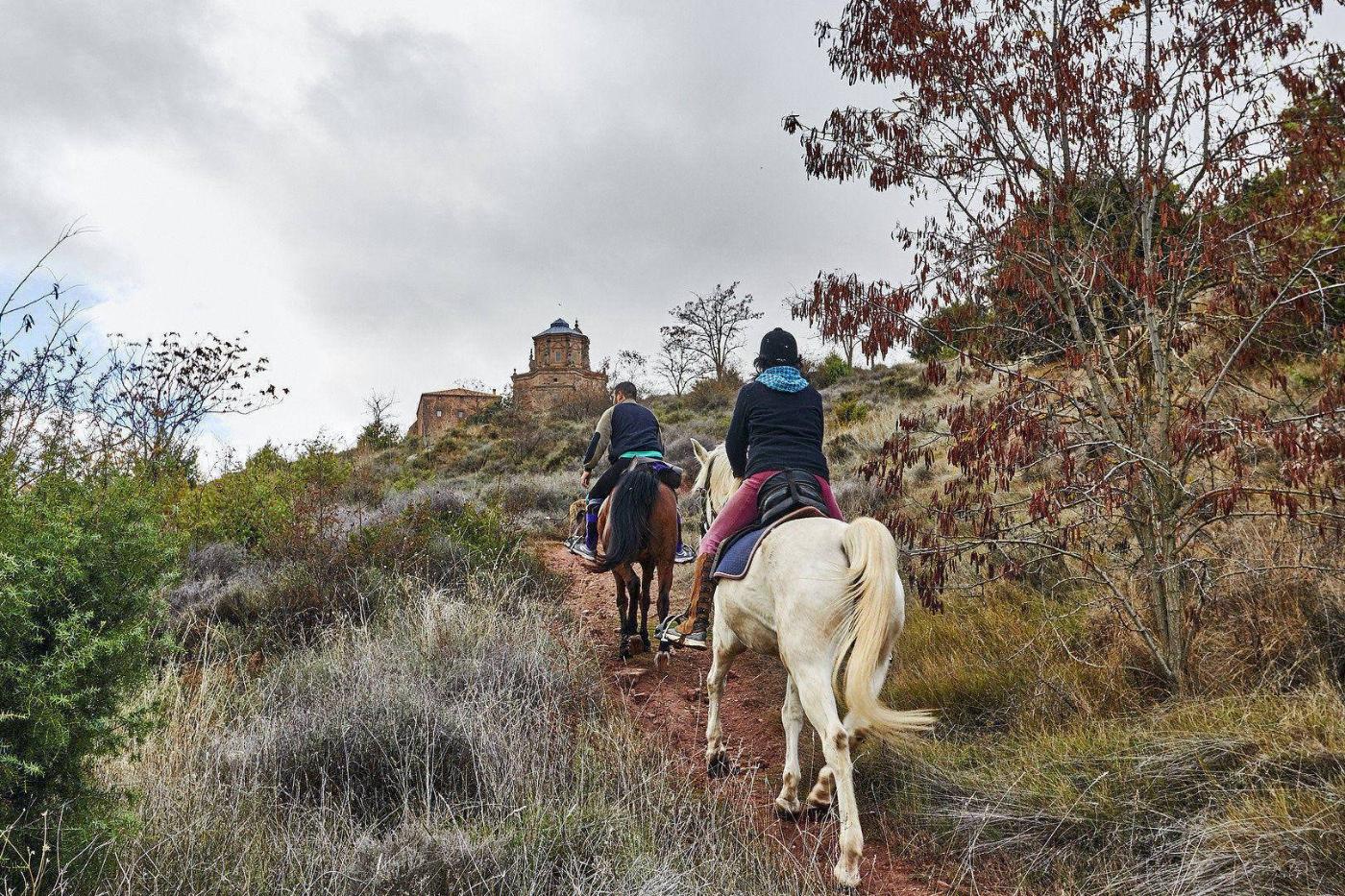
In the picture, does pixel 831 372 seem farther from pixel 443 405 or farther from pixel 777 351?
pixel 443 405

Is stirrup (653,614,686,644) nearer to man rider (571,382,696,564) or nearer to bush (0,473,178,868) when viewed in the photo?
man rider (571,382,696,564)

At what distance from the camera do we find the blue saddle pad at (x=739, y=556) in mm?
4004

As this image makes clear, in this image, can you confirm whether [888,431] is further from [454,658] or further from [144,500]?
[144,500]

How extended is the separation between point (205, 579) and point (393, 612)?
2.68m

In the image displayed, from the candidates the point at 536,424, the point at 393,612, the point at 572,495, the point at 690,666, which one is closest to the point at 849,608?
the point at 690,666

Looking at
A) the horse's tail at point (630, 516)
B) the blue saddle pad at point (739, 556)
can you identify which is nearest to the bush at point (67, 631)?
the blue saddle pad at point (739, 556)

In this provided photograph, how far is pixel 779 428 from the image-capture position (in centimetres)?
448

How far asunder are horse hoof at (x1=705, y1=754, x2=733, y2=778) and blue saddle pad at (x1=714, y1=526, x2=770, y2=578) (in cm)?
110

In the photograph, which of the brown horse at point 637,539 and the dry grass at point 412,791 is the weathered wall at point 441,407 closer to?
the brown horse at point 637,539

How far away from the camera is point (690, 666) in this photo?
6.44 meters

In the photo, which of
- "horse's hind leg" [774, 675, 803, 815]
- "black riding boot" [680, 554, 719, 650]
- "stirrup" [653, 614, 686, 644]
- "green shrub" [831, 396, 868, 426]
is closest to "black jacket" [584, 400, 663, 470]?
"black riding boot" [680, 554, 719, 650]

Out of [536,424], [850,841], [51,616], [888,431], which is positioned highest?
[536,424]

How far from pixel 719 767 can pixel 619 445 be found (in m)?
3.44

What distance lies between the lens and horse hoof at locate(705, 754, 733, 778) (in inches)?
167
